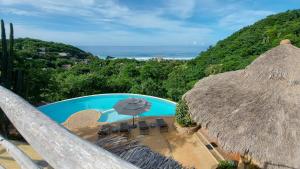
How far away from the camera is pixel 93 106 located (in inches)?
489

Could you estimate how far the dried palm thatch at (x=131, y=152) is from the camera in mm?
1771

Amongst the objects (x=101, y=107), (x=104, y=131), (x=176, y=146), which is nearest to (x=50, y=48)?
(x=101, y=107)

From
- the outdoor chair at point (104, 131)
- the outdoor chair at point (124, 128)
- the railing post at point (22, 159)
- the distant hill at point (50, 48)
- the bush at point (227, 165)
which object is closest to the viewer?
the railing post at point (22, 159)

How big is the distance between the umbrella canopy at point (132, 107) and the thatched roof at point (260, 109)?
2.88 metres

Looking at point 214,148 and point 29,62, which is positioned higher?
point 29,62

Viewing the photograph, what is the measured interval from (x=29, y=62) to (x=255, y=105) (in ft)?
38.0

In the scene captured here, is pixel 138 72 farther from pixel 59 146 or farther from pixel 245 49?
pixel 59 146

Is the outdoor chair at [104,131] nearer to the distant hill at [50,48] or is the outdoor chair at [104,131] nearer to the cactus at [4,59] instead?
the cactus at [4,59]

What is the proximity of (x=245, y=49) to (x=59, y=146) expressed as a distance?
2881cm

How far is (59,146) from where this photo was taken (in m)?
0.63

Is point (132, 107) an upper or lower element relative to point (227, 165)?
upper

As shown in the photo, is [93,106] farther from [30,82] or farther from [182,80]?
[182,80]

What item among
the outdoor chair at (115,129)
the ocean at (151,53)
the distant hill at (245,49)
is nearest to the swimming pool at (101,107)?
the outdoor chair at (115,129)

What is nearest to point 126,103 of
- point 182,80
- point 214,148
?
point 214,148
